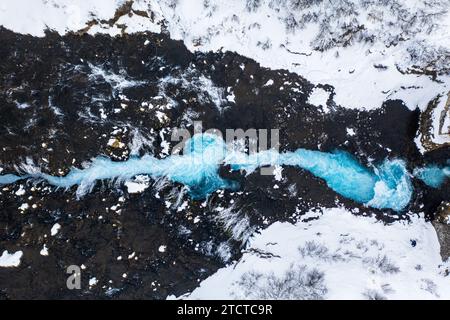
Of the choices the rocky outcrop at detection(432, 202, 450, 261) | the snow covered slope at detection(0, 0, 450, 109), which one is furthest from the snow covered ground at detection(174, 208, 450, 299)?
the snow covered slope at detection(0, 0, 450, 109)

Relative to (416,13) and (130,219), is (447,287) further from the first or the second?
(130,219)

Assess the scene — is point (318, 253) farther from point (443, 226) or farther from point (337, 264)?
point (443, 226)

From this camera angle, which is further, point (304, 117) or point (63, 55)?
point (304, 117)

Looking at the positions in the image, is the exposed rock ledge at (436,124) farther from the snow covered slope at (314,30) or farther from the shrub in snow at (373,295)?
the shrub in snow at (373,295)

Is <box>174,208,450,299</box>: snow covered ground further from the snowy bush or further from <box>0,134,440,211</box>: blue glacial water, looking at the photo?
<box>0,134,440,211</box>: blue glacial water

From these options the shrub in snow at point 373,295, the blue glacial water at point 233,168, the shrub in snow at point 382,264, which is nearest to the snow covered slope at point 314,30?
the blue glacial water at point 233,168

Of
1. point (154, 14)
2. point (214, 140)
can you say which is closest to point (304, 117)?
point (214, 140)

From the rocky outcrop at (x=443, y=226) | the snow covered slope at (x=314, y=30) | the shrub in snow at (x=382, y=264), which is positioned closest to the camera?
the snow covered slope at (x=314, y=30)

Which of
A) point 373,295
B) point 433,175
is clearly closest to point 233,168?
point 373,295

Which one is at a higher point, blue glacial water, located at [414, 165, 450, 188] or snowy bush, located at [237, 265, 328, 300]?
blue glacial water, located at [414, 165, 450, 188]
